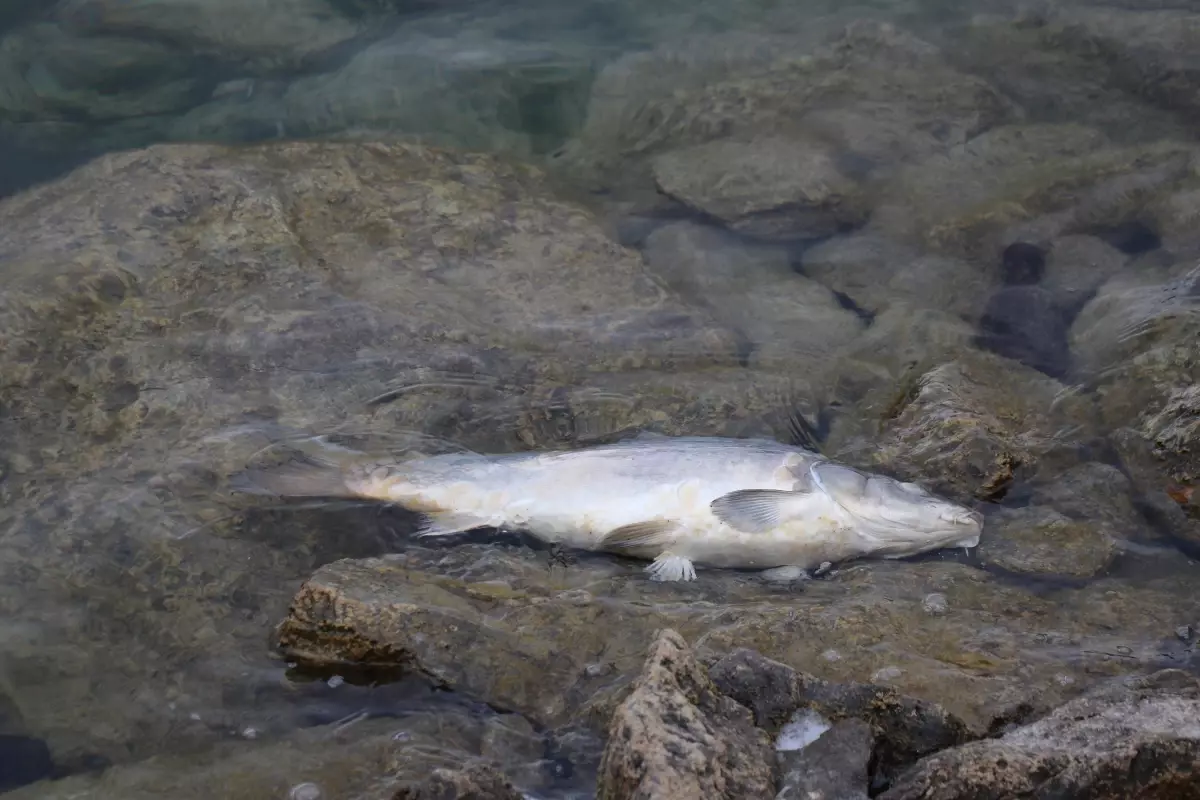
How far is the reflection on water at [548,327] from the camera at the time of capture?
3844mm

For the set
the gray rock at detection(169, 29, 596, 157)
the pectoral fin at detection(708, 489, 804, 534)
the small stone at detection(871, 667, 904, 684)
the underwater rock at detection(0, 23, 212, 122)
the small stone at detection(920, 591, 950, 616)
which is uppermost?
the underwater rock at detection(0, 23, 212, 122)

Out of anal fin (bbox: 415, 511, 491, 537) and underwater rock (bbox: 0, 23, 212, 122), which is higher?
underwater rock (bbox: 0, 23, 212, 122)

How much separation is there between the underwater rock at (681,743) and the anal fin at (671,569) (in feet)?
4.11

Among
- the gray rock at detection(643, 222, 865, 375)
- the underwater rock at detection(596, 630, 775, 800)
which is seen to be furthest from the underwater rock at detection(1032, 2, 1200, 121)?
the underwater rock at detection(596, 630, 775, 800)

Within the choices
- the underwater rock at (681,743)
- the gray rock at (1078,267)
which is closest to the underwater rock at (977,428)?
the gray rock at (1078,267)

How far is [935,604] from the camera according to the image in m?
4.16

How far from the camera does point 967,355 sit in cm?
573

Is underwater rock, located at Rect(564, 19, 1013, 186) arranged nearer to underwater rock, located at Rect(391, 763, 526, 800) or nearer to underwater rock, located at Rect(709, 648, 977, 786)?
underwater rock, located at Rect(709, 648, 977, 786)

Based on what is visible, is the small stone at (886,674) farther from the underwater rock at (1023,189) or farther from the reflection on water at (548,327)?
the underwater rock at (1023,189)

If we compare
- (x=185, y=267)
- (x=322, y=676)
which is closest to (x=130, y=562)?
(x=322, y=676)

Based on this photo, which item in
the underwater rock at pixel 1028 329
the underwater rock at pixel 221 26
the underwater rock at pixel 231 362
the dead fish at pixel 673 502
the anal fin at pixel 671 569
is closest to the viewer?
the underwater rock at pixel 231 362

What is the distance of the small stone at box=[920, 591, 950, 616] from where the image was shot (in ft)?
13.5

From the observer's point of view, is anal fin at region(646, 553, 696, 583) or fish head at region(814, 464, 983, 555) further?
fish head at region(814, 464, 983, 555)

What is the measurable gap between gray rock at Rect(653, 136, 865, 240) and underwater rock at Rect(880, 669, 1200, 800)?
4423 mm
